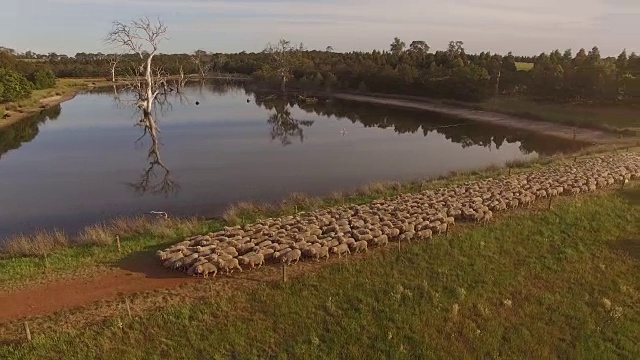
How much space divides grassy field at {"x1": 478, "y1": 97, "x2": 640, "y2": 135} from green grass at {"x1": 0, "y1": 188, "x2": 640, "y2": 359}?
114ft

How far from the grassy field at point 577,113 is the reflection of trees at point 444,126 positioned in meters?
5.34

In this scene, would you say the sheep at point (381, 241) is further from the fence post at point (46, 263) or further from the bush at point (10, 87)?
the bush at point (10, 87)

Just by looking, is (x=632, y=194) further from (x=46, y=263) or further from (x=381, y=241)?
(x=46, y=263)

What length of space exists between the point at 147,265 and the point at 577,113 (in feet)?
171

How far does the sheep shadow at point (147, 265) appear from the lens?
48.5 ft

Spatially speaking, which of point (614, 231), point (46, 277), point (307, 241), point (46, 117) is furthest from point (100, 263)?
point (46, 117)

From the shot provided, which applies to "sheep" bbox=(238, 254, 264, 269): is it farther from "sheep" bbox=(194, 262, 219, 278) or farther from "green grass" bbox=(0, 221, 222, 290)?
"green grass" bbox=(0, 221, 222, 290)

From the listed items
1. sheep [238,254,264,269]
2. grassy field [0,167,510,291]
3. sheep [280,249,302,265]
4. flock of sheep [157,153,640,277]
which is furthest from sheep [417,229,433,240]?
grassy field [0,167,510,291]

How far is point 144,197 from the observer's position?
27.5 metres

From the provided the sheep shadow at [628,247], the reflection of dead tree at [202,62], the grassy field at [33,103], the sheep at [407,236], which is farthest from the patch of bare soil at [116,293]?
the reflection of dead tree at [202,62]

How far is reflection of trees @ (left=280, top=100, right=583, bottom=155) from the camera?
146 feet

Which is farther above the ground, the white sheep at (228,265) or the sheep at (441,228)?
the sheep at (441,228)

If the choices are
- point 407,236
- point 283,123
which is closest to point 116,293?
point 407,236

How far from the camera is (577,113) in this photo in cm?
5419
